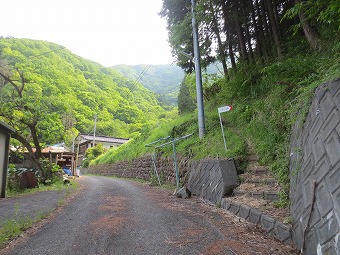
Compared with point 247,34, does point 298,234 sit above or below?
below

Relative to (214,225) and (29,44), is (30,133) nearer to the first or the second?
(214,225)

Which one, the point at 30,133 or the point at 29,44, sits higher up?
the point at 29,44

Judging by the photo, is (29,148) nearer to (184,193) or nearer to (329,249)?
(184,193)

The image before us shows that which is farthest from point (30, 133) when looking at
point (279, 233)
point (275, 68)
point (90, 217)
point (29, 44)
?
point (29, 44)

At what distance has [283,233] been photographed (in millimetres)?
3205

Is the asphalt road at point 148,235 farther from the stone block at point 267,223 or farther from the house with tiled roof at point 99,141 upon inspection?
the house with tiled roof at point 99,141

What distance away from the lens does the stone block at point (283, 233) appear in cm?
311

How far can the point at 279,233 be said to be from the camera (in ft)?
10.8

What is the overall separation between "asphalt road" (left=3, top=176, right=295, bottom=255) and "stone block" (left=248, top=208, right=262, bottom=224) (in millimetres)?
144

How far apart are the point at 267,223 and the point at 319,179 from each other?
3.82 ft

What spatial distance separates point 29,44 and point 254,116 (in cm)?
5139

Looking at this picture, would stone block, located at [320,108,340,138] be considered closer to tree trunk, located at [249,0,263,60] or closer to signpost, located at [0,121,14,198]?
tree trunk, located at [249,0,263,60]

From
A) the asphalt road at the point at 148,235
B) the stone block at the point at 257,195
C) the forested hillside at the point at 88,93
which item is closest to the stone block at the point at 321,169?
the asphalt road at the point at 148,235

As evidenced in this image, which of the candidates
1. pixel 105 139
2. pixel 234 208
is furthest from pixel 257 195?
pixel 105 139
